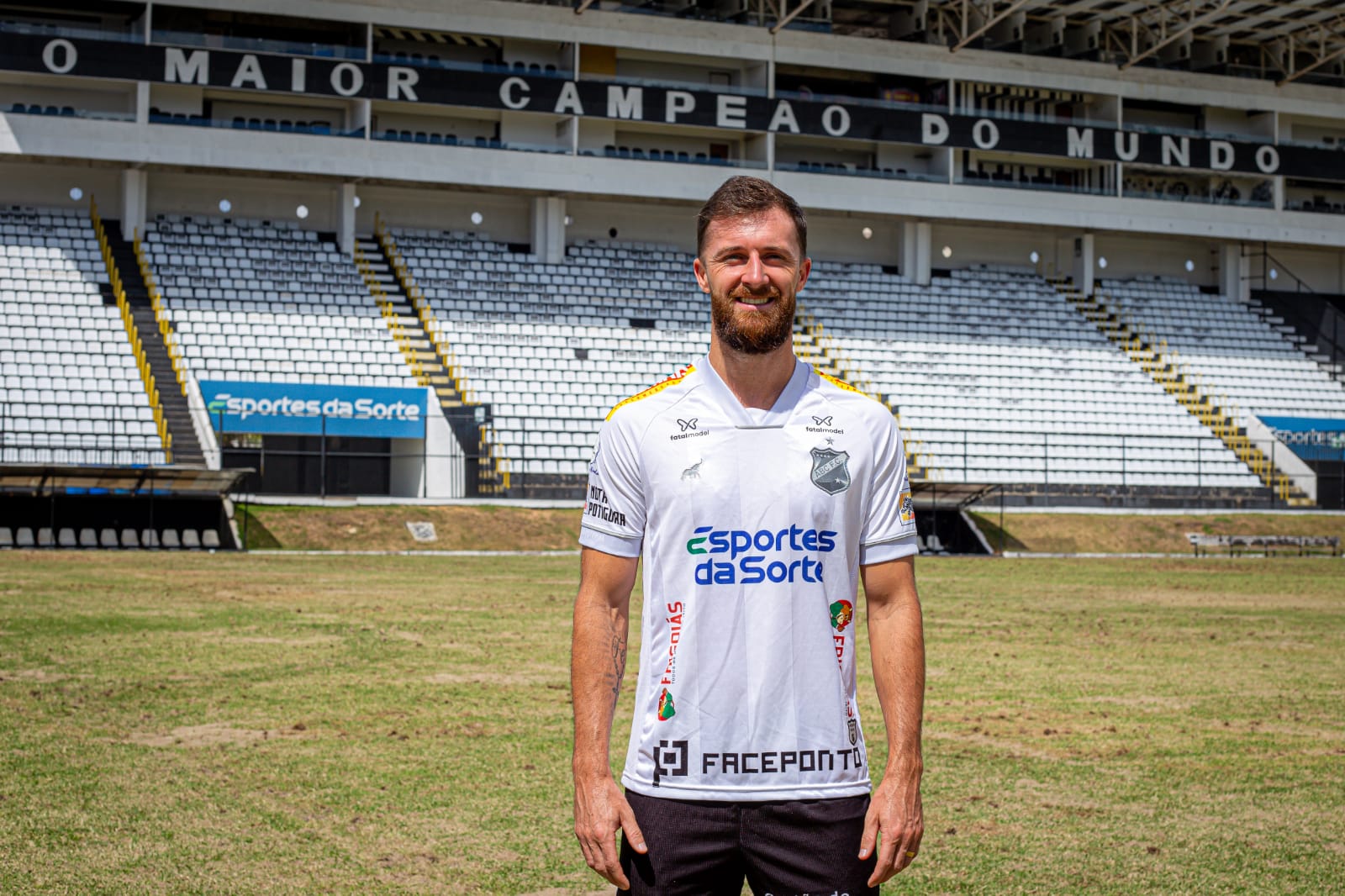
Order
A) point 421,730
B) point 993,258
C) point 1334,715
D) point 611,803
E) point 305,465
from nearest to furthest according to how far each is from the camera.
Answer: point 611,803 < point 421,730 < point 1334,715 < point 305,465 < point 993,258

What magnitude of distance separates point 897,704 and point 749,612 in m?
0.46

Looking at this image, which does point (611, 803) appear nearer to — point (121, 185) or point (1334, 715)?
point (1334, 715)

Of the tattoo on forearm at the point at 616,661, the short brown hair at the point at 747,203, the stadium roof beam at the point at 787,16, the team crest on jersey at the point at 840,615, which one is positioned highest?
the stadium roof beam at the point at 787,16

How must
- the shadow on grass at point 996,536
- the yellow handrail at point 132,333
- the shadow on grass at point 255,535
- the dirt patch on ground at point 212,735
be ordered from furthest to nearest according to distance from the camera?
the shadow on grass at point 996,536 < the yellow handrail at point 132,333 < the shadow on grass at point 255,535 < the dirt patch on ground at point 212,735

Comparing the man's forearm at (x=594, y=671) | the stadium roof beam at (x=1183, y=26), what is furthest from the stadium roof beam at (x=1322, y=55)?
the man's forearm at (x=594, y=671)

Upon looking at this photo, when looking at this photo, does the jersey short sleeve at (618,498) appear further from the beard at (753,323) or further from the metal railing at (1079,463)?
the metal railing at (1079,463)

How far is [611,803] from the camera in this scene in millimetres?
3529

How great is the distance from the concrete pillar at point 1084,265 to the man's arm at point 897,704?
51.4 metres

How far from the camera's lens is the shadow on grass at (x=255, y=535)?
29.4 m

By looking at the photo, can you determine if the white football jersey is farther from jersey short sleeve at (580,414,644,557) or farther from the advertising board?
the advertising board

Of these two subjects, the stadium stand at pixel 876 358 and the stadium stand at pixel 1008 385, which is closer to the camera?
the stadium stand at pixel 876 358

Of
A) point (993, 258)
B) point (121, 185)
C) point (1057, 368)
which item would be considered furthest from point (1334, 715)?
point (993, 258)

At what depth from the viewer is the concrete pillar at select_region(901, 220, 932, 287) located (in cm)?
5122

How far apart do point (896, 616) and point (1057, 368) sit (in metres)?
43.9
